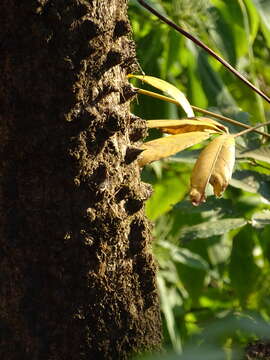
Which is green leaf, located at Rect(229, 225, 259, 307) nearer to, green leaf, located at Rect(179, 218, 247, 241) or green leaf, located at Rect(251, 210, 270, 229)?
green leaf, located at Rect(179, 218, 247, 241)

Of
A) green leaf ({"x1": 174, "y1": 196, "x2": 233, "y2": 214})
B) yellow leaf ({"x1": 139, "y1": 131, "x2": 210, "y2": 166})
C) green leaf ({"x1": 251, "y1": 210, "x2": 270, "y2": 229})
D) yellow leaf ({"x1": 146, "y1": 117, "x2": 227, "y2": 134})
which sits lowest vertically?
green leaf ({"x1": 251, "y1": 210, "x2": 270, "y2": 229})

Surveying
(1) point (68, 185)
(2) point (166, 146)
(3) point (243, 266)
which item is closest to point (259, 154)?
(2) point (166, 146)

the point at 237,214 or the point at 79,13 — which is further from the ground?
the point at 79,13

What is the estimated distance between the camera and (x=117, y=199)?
99cm

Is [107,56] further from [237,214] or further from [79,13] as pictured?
[237,214]

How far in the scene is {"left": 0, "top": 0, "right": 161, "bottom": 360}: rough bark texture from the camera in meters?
0.87

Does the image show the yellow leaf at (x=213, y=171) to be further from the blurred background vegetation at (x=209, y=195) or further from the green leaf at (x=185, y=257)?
the green leaf at (x=185, y=257)

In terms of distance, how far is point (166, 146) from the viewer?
1025mm

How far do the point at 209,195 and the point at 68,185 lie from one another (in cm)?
72

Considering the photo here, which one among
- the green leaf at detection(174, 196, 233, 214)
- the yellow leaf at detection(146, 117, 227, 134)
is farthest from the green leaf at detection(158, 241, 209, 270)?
the yellow leaf at detection(146, 117, 227, 134)

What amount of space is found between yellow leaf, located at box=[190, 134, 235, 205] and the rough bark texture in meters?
0.08

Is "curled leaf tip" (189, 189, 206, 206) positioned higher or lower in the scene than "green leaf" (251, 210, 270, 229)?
lower

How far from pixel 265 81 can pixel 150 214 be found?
0.94 metres

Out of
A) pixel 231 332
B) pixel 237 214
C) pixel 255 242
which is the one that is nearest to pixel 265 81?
pixel 255 242
